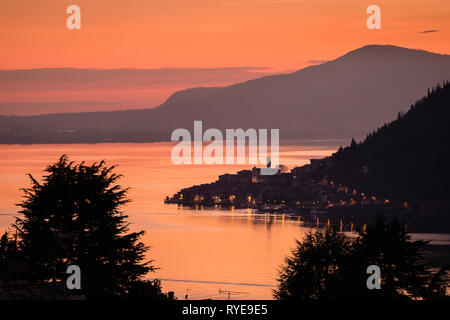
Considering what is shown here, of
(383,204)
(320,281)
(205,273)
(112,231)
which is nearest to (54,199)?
(112,231)

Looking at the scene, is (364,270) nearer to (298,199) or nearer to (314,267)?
(314,267)

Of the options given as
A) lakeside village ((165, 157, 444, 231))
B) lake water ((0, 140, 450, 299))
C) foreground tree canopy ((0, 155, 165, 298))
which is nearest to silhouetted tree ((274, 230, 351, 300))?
lake water ((0, 140, 450, 299))

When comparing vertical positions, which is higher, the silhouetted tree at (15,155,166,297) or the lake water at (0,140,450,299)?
the silhouetted tree at (15,155,166,297)

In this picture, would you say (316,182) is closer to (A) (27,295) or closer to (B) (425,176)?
(B) (425,176)

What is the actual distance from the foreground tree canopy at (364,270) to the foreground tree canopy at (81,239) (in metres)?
5.62

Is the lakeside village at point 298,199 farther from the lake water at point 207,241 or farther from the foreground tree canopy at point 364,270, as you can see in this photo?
the foreground tree canopy at point 364,270

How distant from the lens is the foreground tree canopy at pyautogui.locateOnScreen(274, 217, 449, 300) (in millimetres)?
25156

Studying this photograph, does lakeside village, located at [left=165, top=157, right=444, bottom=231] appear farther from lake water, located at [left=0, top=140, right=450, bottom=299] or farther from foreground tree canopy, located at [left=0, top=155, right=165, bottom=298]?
foreground tree canopy, located at [left=0, top=155, right=165, bottom=298]

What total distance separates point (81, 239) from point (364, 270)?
27.7ft

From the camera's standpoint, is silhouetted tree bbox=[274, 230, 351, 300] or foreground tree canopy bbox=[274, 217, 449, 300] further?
silhouetted tree bbox=[274, 230, 351, 300]

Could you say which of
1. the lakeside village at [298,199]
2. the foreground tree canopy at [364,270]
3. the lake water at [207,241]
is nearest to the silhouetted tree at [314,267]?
the foreground tree canopy at [364,270]

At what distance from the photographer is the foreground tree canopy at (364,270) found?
25156mm

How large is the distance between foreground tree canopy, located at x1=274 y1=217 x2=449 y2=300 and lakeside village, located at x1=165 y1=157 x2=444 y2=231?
324 ft

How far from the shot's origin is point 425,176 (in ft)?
639
